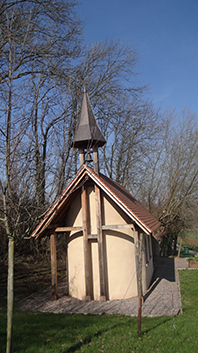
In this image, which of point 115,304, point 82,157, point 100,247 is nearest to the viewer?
point 115,304

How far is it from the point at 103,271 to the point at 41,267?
7.75 metres

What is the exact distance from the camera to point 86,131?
38.5 feet

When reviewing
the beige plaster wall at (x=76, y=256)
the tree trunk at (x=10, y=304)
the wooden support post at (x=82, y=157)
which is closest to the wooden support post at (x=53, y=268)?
the beige plaster wall at (x=76, y=256)

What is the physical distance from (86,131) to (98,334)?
25.5 feet

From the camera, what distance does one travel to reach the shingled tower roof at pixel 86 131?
1166cm

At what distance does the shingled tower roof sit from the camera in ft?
38.3

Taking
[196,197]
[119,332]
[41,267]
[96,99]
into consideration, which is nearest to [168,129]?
[196,197]

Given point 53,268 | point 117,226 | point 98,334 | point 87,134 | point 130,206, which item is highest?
point 87,134

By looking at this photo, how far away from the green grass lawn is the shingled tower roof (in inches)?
268

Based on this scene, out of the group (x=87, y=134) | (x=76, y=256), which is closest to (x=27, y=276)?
(x=76, y=256)

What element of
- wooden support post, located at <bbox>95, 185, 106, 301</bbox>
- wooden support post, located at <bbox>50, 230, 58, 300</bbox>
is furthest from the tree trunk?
wooden support post, located at <bbox>50, 230, 58, 300</bbox>

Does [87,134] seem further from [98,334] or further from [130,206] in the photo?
[98,334]

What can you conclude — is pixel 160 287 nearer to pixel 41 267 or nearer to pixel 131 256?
pixel 131 256

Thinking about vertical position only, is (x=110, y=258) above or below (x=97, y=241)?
below
